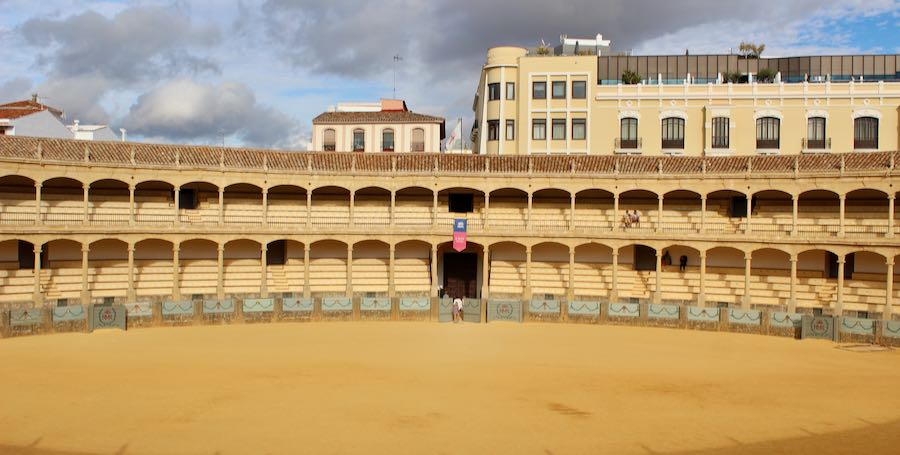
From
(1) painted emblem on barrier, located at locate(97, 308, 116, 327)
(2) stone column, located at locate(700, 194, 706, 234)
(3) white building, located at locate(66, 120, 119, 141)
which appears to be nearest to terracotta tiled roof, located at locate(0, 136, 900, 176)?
(2) stone column, located at locate(700, 194, 706, 234)

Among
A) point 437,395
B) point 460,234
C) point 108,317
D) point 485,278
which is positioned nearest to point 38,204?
point 108,317

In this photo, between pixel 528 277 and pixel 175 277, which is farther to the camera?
pixel 528 277

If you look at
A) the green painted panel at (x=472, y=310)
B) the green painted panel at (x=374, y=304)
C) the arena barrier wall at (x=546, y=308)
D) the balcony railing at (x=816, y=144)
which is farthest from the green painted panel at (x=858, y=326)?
Result: the green painted panel at (x=374, y=304)

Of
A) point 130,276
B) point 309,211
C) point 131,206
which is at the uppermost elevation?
point 131,206

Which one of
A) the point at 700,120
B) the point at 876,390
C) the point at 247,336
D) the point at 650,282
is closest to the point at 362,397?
the point at 247,336

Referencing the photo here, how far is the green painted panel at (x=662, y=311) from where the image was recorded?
35.1 m

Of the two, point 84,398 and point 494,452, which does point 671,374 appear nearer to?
point 494,452

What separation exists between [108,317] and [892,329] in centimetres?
3354

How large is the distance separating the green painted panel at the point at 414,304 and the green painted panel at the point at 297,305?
443 centimetres

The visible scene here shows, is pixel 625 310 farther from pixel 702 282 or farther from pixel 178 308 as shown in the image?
pixel 178 308

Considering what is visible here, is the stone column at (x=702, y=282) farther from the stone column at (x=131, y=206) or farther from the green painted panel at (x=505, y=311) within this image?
the stone column at (x=131, y=206)

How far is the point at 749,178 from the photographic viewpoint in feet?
127

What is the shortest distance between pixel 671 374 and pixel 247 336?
57.3 feet

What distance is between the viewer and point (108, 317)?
31625 millimetres
